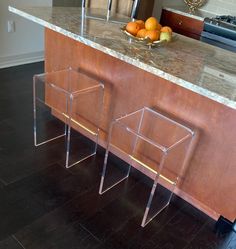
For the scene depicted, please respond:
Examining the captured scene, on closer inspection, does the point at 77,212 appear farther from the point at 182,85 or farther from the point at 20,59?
the point at 20,59

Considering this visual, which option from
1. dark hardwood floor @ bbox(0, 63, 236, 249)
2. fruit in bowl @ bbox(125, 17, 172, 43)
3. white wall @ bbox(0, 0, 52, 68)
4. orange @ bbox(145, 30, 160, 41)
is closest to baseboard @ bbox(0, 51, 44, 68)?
white wall @ bbox(0, 0, 52, 68)

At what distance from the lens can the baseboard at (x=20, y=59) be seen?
347 cm

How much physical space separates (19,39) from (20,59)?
245 mm

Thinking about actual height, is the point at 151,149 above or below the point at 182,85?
below

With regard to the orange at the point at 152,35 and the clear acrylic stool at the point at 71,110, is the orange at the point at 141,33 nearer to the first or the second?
the orange at the point at 152,35

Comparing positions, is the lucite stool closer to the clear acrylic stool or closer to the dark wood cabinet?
the clear acrylic stool

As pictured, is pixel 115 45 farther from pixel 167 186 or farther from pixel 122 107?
pixel 167 186

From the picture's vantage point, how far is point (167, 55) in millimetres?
1706

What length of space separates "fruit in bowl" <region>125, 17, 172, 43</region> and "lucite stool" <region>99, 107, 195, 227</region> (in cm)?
45

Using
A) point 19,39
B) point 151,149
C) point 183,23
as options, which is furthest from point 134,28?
point 19,39

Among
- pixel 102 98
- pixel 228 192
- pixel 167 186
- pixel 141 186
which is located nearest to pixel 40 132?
pixel 102 98

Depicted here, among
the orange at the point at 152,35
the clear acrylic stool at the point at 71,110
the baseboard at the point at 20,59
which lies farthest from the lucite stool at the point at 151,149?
the baseboard at the point at 20,59

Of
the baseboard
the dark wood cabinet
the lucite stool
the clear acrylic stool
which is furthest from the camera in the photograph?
the baseboard

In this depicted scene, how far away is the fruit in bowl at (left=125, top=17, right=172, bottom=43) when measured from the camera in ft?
5.84
